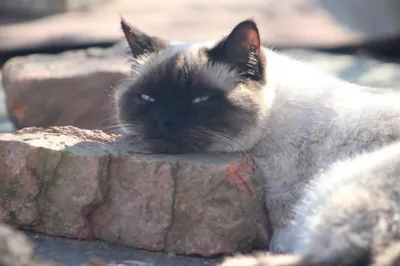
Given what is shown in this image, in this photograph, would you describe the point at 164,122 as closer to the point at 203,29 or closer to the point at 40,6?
the point at 203,29

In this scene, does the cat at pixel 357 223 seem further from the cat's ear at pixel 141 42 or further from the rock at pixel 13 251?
the cat's ear at pixel 141 42

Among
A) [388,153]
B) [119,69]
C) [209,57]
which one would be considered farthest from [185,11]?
[388,153]

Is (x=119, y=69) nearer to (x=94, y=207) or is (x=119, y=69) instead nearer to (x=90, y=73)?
(x=90, y=73)

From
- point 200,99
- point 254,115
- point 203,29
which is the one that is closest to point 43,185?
point 200,99

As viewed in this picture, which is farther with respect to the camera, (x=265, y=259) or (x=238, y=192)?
(x=238, y=192)

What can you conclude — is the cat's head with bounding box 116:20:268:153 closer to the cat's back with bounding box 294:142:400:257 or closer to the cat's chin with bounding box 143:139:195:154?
the cat's chin with bounding box 143:139:195:154

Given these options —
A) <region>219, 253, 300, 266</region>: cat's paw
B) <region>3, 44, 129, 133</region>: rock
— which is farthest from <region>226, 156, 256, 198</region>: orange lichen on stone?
<region>3, 44, 129, 133</region>: rock

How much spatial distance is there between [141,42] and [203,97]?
51 cm

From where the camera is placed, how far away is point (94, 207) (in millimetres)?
3416

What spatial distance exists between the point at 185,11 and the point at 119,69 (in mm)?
3322

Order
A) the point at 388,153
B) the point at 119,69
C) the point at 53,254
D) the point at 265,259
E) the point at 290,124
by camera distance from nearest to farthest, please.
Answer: the point at 265,259 < the point at 388,153 < the point at 53,254 < the point at 290,124 < the point at 119,69

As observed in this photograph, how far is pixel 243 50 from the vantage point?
3525 mm

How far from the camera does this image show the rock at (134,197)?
131 inches

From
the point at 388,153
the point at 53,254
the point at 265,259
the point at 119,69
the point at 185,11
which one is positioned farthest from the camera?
the point at 185,11
